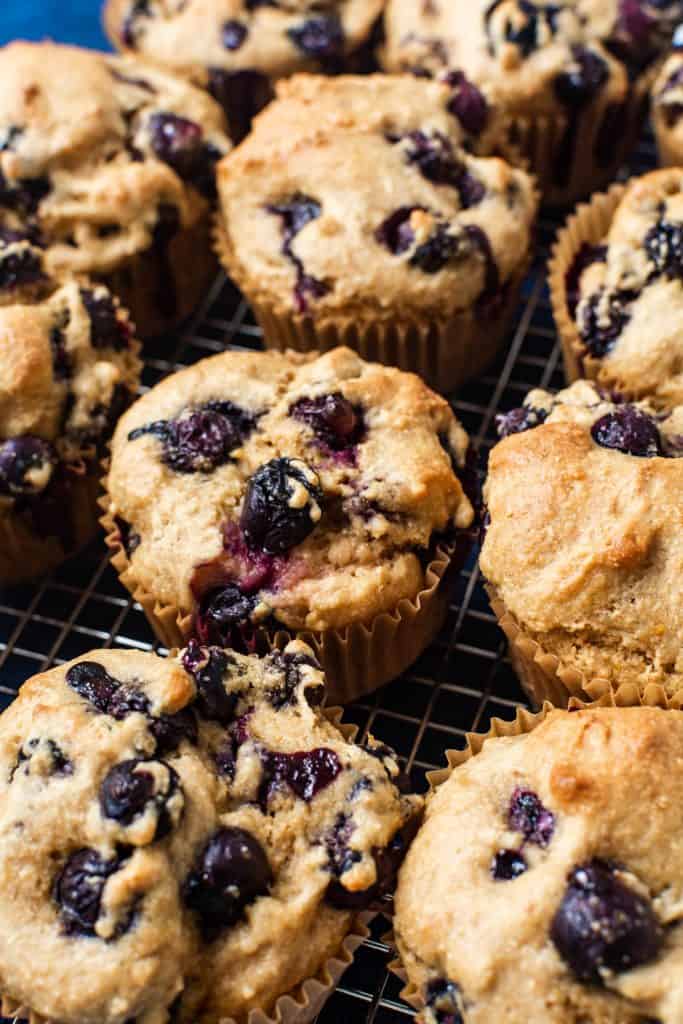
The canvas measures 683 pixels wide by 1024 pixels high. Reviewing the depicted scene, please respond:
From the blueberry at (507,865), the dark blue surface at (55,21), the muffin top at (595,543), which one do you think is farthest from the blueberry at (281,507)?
the dark blue surface at (55,21)

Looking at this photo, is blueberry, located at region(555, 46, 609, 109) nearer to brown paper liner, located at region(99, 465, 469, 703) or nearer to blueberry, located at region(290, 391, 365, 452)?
blueberry, located at region(290, 391, 365, 452)

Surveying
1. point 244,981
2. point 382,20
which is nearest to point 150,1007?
point 244,981

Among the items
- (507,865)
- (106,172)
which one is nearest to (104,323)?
(106,172)

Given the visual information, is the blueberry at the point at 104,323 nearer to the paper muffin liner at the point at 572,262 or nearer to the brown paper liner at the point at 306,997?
the paper muffin liner at the point at 572,262

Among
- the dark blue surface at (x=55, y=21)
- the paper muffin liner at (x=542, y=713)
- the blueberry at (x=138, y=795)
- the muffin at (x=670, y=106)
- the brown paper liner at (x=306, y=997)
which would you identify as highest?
the muffin at (x=670, y=106)

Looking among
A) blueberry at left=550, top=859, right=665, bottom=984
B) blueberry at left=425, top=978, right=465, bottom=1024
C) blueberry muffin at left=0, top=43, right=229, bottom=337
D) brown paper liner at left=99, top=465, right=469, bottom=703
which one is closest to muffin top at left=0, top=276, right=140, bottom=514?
brown paper liner at left=99, top=465, right=469, bottom=703

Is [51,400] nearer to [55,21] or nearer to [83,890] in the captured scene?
[83,890]
